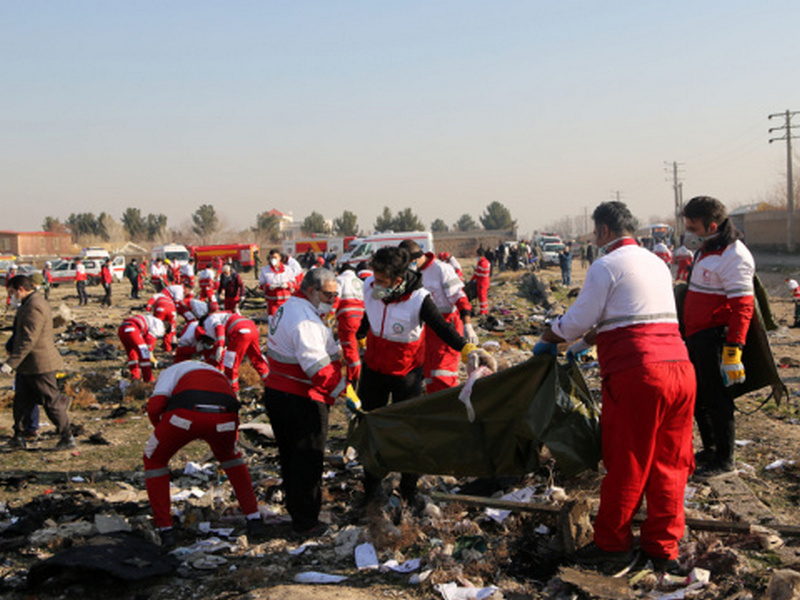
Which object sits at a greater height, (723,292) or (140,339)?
(723,292)

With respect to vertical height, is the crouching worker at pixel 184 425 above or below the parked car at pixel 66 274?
below

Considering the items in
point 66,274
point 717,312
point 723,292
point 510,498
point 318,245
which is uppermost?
point 318,245

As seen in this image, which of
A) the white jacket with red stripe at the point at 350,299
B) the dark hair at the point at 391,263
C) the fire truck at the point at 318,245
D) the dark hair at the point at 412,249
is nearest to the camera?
the dark hair at the point at 391,263

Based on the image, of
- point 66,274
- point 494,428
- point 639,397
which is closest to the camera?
point 639,397

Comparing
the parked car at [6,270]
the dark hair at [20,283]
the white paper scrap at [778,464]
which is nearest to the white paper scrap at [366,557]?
the white paper scrap at [778,464]

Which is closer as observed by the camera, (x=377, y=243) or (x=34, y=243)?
(x=377, y=243)

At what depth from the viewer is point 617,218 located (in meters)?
3.78

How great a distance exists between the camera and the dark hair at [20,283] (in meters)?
6.99

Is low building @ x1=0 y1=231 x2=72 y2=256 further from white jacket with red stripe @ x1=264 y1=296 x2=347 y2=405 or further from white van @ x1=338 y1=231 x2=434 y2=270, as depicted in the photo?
white jacket with red stripe @ x1=264 y1=296 x2=347 y2=405

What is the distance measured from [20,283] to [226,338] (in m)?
2.38

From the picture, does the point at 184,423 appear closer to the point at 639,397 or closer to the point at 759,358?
the point at 639,397

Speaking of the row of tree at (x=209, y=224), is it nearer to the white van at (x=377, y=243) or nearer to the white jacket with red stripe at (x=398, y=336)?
the white van at (x=377, y=243)

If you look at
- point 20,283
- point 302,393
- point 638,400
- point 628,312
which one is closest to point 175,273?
point 20,283

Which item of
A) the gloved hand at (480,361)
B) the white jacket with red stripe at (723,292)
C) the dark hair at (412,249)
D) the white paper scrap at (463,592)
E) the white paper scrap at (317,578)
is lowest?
the white paper scrap at (317,578)
